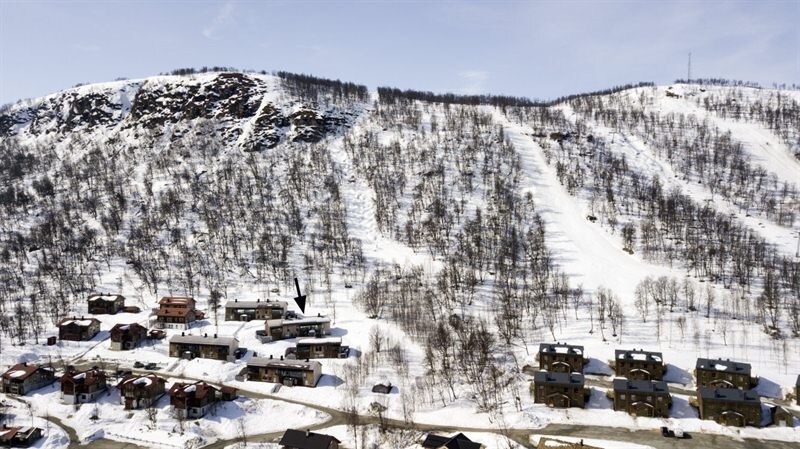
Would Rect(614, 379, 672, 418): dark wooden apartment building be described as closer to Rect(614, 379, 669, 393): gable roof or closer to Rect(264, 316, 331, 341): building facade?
Rect(614, 379, 669, 393): gable roof

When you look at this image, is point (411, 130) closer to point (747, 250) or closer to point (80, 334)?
point (747, 250)

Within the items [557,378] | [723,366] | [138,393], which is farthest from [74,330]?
[723,366]

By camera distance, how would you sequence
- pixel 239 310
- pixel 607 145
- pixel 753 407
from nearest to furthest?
pixel 753 407 < pixel 239 310 < pixel 607 145

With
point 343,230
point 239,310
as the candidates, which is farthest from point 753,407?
point 343,230

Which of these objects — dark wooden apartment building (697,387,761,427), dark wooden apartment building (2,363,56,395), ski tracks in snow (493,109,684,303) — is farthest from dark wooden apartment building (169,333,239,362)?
ski tracks in snow (493,109,684,303)

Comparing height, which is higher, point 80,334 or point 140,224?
point 140,224
